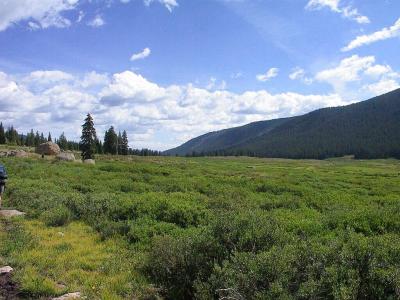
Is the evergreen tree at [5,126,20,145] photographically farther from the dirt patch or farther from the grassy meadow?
the dirt patch

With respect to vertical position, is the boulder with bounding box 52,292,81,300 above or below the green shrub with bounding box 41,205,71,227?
below

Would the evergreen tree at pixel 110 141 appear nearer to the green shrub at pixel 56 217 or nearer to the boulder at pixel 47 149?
the boulder at pixel 47 149

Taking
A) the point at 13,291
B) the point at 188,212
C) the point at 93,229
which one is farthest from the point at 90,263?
the point at 188,212

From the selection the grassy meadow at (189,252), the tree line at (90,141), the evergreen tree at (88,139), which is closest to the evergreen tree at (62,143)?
the tree line at (90,141)

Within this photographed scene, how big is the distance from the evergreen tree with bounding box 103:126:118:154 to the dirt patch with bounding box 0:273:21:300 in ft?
388

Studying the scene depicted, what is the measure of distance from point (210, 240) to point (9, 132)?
17052cm

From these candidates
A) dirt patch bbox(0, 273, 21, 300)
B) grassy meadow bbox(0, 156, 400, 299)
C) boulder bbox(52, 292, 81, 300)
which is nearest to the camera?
grassy meadow bbox(0, 156, 400, 299)

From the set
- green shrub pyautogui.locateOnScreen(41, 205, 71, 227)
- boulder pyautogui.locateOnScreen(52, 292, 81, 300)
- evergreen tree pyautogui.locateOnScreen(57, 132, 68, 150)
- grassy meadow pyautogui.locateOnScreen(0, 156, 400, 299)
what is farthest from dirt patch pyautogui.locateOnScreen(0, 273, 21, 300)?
evergreen tree pyautogui.locateOnScreen(57, 132, 68, 150)

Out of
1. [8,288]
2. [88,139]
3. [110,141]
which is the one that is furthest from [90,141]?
[8,288]

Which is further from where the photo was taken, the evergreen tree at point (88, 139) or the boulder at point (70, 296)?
the evergreen tree at point (88, 139)

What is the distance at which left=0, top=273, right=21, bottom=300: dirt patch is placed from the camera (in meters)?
8.38

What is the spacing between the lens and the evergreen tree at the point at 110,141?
127 m

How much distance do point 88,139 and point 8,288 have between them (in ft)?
263

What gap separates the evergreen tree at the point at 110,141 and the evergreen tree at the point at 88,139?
36.0 metres
